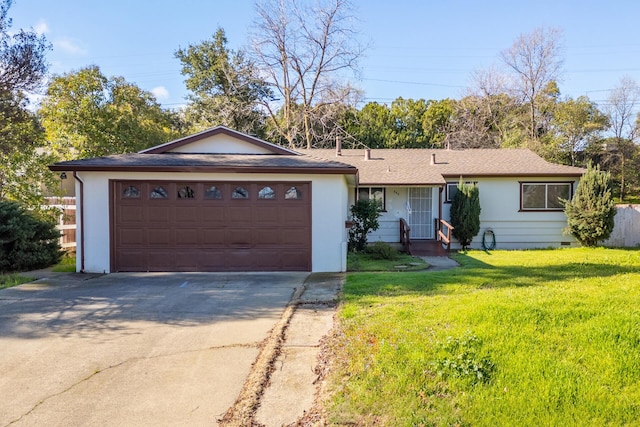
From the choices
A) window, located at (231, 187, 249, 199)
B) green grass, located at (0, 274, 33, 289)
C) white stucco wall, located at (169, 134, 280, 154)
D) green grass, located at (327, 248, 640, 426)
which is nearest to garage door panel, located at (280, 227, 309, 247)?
window, located at (231, 187, 249, 199)

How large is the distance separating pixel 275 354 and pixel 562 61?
1231 inches

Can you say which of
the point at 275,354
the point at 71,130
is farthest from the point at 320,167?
the point at 71,130

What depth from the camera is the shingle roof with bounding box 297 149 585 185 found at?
589 inches

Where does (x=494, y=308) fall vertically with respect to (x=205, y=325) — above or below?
above

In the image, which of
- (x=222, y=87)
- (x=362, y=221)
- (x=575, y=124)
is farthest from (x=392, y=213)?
(x=222, y=87)

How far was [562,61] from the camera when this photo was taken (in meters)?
27.8

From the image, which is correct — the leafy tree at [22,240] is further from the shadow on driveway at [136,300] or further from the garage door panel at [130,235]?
the garage door panel at [130,235]

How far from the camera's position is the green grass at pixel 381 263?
1012 cm

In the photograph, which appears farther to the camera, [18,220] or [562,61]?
[562,61]

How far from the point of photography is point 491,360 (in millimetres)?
3598

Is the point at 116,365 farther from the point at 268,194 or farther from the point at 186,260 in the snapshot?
the point at 268,194

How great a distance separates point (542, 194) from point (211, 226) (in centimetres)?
1234

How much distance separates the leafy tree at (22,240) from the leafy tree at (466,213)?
40.3 ft

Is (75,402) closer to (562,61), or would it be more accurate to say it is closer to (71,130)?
(71,130)
